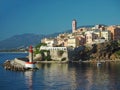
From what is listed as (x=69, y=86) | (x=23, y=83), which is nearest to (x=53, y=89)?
(x=69, y=86)

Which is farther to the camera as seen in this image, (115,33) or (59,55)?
(115,33)

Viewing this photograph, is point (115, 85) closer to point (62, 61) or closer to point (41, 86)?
point (41, 86)

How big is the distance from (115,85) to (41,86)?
5445 millimetres

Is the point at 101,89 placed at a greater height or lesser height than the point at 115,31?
lesser

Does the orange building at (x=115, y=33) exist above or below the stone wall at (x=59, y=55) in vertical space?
above

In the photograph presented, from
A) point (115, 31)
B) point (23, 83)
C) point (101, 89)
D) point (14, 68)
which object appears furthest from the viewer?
point (115, 31)

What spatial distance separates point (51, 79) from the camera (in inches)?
1430

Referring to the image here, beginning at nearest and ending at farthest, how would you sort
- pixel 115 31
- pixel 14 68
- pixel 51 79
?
pixel 51 79
pixel 14 68
pixel 115 31

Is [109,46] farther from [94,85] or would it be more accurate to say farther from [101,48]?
[94,85]

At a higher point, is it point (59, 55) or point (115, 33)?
point (115, 33)

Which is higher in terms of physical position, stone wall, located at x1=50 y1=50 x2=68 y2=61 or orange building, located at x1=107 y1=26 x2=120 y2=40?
orange building, located at x1=107 y1=26 x2=120 y2=40

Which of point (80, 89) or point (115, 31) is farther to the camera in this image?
point (115, 31)

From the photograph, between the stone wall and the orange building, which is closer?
the stone wall

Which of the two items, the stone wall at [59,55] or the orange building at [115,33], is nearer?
the stone wall at [59,55]
